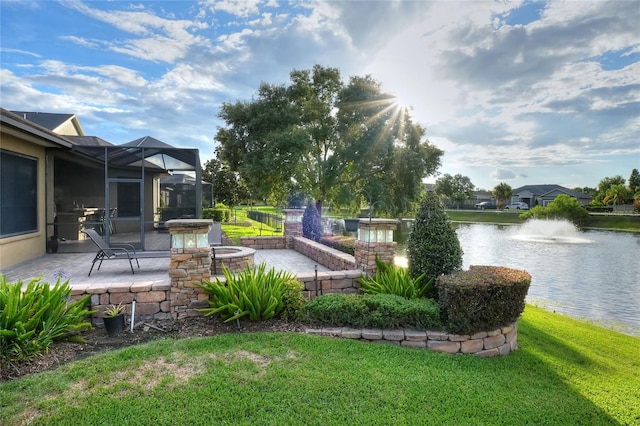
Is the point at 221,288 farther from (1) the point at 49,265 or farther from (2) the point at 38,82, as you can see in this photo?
(2) the point at 38,82

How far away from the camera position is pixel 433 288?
210 inches

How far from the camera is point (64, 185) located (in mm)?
11023

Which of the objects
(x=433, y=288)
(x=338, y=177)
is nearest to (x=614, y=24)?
(x=433, y=288)

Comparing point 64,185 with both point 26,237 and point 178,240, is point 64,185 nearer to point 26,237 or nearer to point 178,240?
point 26,237

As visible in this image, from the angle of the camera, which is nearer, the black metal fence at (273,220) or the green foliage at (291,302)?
the green foliage at (291,302)

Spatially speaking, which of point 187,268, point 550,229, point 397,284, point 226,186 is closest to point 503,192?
point 550,229

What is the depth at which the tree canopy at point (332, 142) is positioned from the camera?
16.8m

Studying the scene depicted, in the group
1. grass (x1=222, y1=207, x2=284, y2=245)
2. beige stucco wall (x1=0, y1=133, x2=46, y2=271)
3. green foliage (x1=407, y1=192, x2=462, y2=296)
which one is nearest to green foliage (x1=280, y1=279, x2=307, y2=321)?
green foliage (x1=407, y1=192, x2=462, y2=296)

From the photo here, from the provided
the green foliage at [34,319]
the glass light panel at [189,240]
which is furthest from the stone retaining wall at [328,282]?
the green foliage at [34,319]

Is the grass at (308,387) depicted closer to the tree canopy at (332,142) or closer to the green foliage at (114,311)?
the green foliage at (114,311)

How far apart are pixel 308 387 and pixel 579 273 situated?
13004 mm

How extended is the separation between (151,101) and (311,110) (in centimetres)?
781

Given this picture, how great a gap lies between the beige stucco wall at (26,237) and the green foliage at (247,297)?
5.34m

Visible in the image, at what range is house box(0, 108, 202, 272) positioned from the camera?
7246 millimetres
